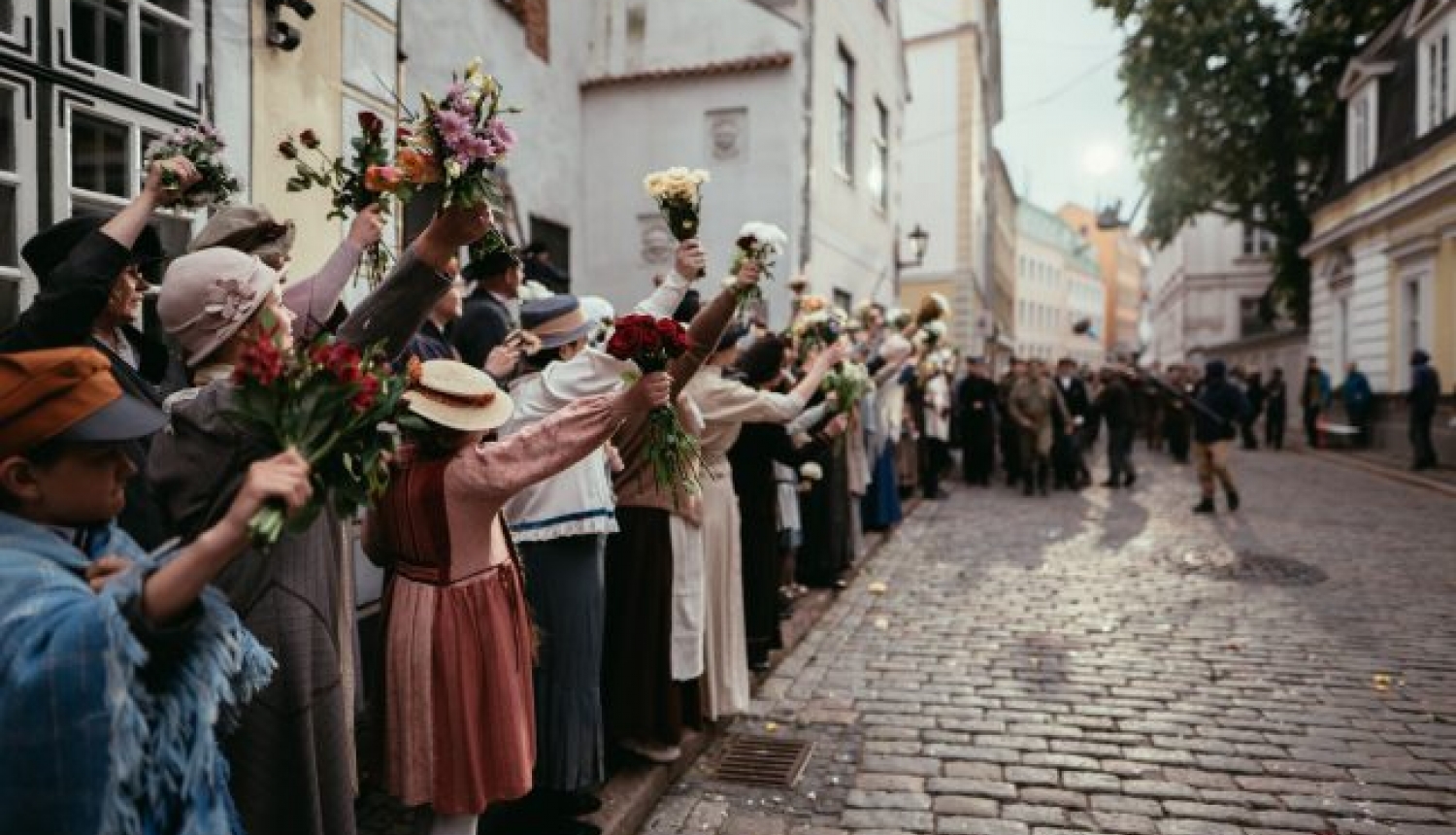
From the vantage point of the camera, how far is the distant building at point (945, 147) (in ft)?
107

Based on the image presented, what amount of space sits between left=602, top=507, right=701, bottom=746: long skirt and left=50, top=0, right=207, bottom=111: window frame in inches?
120

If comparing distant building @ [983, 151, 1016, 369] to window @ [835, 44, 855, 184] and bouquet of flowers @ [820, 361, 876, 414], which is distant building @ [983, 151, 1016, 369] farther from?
bouquet of flowers @ [820, 361, 876, 414]

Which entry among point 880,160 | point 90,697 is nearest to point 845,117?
point 880,160

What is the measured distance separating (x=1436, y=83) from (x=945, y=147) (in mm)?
14592

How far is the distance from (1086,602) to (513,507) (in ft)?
19.6

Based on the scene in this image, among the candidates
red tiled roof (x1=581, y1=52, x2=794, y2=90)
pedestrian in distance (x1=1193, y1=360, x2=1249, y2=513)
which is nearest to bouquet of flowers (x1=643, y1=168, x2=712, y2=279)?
red tiled roof (x1=581, y1=52, x2=794, y2=90)

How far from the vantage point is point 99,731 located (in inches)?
68.9

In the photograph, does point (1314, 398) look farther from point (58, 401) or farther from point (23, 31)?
point (58, 401)

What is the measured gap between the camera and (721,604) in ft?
17.2

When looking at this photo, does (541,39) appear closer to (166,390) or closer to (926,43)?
(166,390)

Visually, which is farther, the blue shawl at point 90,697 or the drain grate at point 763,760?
the drain grate at point 763,760

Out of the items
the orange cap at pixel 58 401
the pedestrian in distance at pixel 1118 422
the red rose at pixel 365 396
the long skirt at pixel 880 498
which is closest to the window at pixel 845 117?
the pedestrian in distance at pixel 1118 422

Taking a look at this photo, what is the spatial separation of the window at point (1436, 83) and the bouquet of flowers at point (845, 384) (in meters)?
19.1

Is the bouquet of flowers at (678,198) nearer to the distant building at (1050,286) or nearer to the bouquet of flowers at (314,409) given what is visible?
the bouquet of flowers at (314,409)
